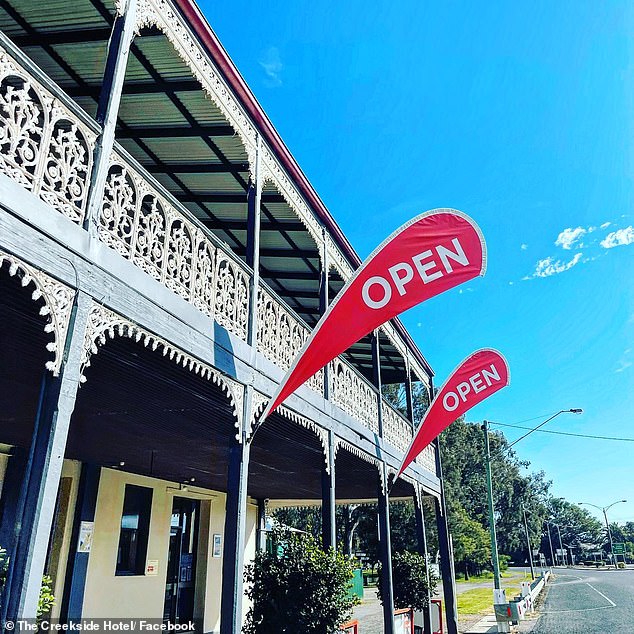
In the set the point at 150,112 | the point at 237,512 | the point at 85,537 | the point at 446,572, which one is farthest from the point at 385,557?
the point at 150,112

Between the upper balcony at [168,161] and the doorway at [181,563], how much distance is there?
4832 mm

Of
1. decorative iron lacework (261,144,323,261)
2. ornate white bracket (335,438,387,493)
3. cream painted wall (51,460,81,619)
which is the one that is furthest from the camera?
ornate white bracket (335,438,387,493)

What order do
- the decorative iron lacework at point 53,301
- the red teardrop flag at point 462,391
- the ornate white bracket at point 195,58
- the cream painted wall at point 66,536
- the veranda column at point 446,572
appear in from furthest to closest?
1. the veranda column at point 446,572
2. the red teardrop flag at point 462,391
3. the cream painted wall at point 66,536
4. the ornate white bracket at point 195,58
5. the decorative iron lacework at point 53,301

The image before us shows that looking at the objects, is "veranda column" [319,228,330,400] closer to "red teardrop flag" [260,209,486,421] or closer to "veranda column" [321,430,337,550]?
"veranda column" [321,430,337,550]

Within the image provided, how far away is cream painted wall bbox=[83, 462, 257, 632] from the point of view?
9445mm

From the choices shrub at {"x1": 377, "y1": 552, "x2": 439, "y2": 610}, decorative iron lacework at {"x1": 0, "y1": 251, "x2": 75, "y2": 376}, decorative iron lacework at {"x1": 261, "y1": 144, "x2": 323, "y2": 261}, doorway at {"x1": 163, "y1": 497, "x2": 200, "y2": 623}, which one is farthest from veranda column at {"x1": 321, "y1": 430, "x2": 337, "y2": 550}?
shrub at {"x1": 377, "y1": 552, "x2": 439, "y2": 610}

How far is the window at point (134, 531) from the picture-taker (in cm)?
1020

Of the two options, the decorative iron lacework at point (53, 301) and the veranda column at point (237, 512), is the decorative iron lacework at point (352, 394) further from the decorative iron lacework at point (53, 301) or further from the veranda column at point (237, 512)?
the decorative iron lacework at point (53, 301)

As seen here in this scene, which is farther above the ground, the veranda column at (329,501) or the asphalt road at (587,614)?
the veranda column at (329,501)

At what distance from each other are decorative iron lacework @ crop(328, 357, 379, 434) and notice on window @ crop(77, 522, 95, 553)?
4482 millimetres

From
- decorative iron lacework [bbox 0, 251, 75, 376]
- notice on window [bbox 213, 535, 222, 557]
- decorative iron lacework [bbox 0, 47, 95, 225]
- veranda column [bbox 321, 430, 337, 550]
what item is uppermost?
decorative iron lacework [bbox 0, 47, 95, 225]

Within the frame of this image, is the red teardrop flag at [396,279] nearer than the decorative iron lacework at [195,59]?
No

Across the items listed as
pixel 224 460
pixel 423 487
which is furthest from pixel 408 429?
pixel 224 460

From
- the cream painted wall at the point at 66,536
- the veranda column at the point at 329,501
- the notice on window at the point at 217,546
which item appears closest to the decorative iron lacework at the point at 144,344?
the veranda column at the point at 329,501
